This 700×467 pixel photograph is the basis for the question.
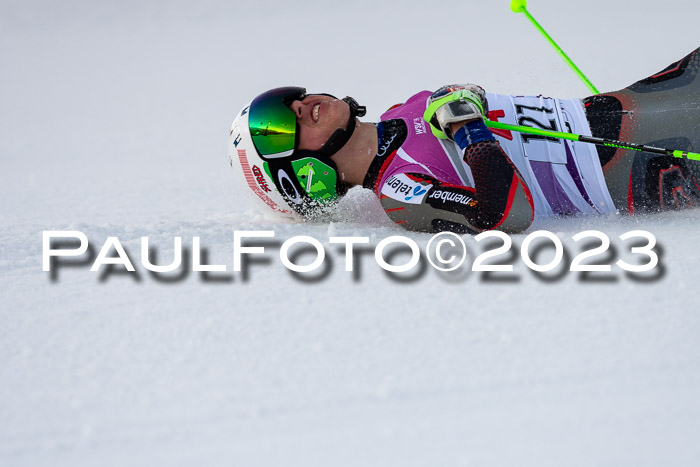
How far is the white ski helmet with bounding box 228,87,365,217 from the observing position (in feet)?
6.78

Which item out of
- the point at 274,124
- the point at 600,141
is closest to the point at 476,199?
the point at 600,141

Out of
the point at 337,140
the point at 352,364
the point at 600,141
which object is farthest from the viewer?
the point at 337,140

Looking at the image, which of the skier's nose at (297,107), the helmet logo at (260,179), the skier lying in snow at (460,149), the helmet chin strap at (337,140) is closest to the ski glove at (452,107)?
the skier lying in snow at (460,149)

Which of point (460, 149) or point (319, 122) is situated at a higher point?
point (319, 122)

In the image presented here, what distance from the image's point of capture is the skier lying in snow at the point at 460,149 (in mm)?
1945

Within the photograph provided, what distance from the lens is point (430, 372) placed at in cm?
117

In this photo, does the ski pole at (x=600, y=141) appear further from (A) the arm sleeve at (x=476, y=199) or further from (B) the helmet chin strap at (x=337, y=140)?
(B) the helmet chin strap at (x=337, y=140)

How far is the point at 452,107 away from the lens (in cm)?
190

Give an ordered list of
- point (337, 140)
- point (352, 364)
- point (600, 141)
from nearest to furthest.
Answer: point (352, 364) → point (600, 141) → point (337, 140)

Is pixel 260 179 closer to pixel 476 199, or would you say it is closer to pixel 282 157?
pixel 282 157
